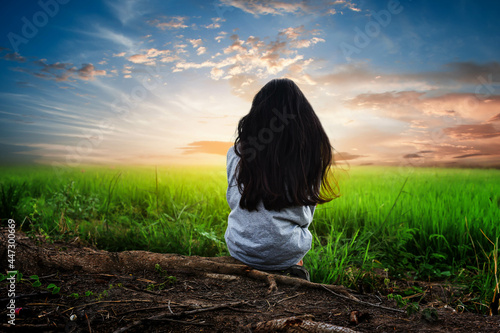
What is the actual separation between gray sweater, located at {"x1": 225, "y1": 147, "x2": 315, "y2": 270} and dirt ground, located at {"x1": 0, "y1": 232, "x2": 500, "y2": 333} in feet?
1.13

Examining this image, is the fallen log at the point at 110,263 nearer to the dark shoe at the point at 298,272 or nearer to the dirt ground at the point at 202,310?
the dirt ground at the point at 202,310

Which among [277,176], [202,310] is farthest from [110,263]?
[277,176]

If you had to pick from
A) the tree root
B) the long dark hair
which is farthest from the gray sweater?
the tree root

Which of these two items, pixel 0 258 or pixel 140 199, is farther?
pixel 140 199

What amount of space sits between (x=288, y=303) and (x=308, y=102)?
161 cm

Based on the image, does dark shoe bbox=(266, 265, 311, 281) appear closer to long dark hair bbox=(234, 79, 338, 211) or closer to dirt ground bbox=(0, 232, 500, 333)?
dirt ground bbox=(0, 232, 500, 333)

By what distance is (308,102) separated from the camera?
273 cm

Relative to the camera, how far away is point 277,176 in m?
2.54

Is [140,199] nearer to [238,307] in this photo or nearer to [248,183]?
[248,183]

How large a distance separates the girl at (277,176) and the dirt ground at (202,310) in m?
0.39

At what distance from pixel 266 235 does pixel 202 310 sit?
100cm

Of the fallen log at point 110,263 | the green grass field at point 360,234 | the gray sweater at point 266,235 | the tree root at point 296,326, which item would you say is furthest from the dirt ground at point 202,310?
the green grass field at point 360,234

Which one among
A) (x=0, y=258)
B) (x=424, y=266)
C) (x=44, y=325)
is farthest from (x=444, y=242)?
(x=0, y=258)

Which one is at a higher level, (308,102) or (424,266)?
(308,102)
